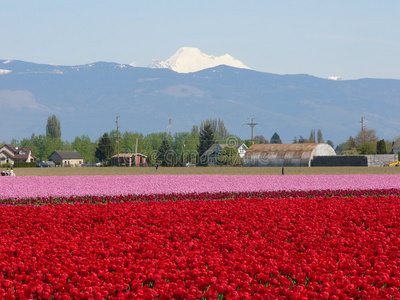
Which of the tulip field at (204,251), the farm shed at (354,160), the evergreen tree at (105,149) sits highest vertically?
the evergreen tree at (105,149)

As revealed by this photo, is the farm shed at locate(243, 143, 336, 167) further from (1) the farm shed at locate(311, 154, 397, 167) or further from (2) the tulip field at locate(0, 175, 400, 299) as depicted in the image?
(2) the tulip field at locate(0, 175, 400, 299)

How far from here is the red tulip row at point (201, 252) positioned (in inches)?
360

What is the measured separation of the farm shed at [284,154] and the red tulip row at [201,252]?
260 feet

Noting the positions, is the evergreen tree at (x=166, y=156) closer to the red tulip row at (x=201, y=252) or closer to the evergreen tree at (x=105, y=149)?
the evergreen tree at (x=105, y=149)

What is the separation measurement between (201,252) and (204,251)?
0.07 meters

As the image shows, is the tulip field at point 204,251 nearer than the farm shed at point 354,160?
Yes

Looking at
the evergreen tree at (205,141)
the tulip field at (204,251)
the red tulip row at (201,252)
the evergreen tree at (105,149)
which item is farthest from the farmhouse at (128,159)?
the red tulip row at (201,252)

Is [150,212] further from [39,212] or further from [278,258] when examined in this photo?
[278,258]

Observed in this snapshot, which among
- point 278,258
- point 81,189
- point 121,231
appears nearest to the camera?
point 278,258

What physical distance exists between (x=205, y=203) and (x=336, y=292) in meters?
12.1

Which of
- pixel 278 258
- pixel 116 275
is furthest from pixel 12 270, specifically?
pixel 278 258

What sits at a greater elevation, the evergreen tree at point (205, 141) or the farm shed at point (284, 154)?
the evergreen tree at point (205, 141)

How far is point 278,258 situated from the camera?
1143cm

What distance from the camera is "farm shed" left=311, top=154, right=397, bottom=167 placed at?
93562 mm
